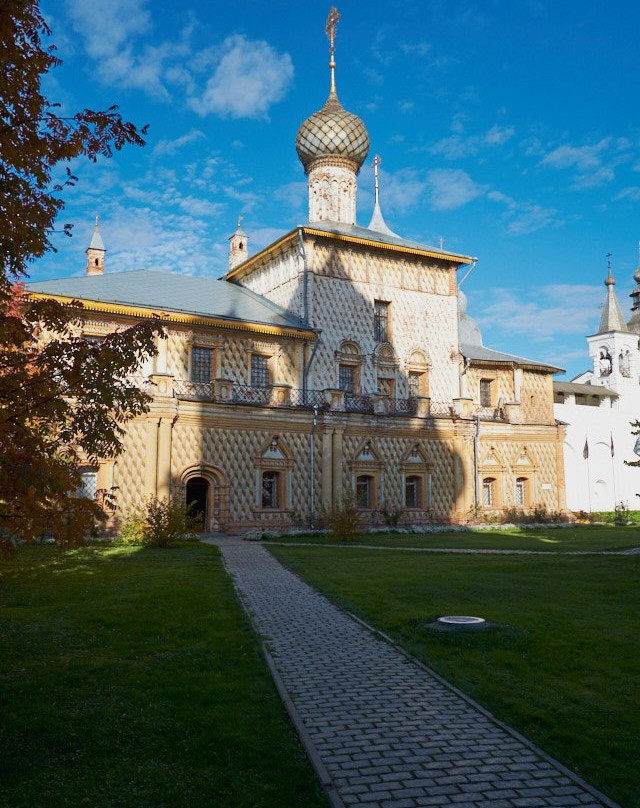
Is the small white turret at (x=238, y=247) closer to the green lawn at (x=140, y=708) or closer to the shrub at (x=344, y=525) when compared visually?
the shrub at (x=344, y=525)

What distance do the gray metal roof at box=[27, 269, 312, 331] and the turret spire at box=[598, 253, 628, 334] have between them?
3380 cm

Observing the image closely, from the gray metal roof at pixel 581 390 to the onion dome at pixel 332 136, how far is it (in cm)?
1836

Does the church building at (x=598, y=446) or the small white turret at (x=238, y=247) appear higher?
the small white turret at (x=238, y=247)

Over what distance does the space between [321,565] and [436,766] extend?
1099 cm

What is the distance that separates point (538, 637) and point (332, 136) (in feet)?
94.5

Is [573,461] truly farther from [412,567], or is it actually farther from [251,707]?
[251,707]

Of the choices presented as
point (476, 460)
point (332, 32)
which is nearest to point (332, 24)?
point (332, 32)

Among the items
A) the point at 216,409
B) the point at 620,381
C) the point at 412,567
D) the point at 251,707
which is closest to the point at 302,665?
the point at 251,707

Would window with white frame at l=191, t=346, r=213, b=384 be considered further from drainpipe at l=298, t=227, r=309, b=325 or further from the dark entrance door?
drainpipe at l=298, t=227, r=309, b=325

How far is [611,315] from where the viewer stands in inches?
2179

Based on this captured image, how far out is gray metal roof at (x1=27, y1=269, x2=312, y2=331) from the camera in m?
25.6

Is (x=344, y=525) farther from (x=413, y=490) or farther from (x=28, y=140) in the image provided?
(x=28, y=140)

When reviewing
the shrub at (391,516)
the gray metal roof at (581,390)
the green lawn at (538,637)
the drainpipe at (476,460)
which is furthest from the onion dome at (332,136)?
the green lawn at (538,637)

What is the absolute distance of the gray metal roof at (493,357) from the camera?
33.2 metres
